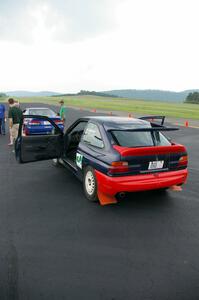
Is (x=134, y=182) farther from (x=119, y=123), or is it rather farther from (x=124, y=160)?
(x=119, y=123)

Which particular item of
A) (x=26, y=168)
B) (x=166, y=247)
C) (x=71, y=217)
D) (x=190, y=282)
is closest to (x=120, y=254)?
(x=166, y=247)

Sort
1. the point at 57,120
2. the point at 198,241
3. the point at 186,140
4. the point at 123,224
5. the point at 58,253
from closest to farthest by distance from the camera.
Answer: the point at 58,253
the point at 198,241
the point at 123,224
the point at 57,120
the point at 186,140

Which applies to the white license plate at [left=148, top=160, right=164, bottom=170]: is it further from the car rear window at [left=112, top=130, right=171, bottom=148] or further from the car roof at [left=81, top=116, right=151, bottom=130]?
the car roof at [left=81, top=116, right=151, bottom=130]

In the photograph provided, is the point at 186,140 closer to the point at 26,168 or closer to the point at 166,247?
the point at 26,168

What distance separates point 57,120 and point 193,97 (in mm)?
101457

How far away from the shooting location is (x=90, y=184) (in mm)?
4602

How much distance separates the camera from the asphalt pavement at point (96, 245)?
2559mm

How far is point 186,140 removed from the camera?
39.2 feet

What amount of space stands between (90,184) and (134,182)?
98cm

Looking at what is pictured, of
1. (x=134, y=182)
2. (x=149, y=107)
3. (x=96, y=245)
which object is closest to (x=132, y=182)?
(x=134, y=182)

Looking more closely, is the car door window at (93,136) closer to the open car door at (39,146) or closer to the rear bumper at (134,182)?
the rear bumper at (134,182)

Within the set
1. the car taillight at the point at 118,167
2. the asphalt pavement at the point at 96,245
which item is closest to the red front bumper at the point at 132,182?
the car taillight at the point at 118,167

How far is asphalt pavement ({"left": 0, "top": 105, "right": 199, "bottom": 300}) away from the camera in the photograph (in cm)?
256

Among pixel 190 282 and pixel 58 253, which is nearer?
pixel 190 282
